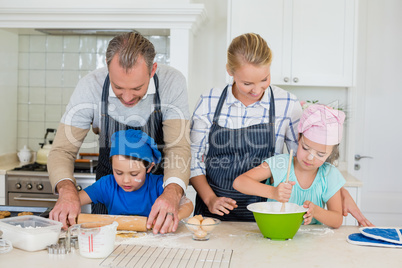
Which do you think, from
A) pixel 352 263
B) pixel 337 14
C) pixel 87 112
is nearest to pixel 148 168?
pixel 87 112

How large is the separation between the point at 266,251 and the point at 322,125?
591mm

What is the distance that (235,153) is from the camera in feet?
7.54

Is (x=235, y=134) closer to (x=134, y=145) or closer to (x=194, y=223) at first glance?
(x=134, y=145)

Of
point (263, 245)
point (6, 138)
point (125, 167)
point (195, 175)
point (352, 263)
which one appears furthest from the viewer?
point (6, 138)

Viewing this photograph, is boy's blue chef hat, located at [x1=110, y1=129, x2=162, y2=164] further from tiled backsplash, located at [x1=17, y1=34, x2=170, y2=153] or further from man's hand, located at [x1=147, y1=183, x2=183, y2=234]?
tiled backsplash, located at [x1=17, y1=34, x2=170, y2=153]

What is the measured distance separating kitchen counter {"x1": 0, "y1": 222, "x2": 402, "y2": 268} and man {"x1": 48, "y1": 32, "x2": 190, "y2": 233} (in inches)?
8.7

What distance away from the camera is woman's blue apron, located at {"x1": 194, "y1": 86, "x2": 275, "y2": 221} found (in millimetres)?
2275

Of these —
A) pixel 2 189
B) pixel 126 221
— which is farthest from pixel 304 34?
pixel 2 189

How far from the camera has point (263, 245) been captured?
171 cm

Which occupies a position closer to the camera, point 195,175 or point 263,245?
point 263,245

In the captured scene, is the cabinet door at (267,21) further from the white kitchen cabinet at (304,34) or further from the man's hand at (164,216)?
the man's hand at (164,216)

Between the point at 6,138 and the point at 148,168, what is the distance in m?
2.17

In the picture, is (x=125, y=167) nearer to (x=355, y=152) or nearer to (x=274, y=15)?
(x=274, y=15)

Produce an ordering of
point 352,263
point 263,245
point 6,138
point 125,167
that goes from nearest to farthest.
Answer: point 352,263 → point 263,245 → point 125,167 → point 6,138
